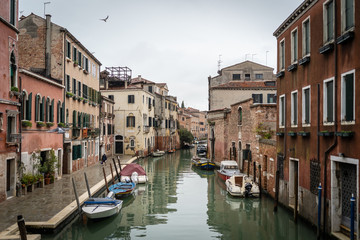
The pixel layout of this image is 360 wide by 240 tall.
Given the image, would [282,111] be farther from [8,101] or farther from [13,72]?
[13,72]

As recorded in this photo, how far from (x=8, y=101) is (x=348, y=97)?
11.3m

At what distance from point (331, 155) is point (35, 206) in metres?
9.77

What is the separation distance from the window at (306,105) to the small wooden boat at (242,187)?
19.7ft

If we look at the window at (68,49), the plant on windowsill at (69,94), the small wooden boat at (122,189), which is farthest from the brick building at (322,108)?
the window at (68,49)

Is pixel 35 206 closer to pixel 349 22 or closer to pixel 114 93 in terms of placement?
pixel 349 22

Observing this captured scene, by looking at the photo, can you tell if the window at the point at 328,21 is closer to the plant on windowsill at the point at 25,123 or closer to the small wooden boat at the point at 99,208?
the small wooden boat at the point at 99,208

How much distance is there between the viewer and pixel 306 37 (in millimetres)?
11586

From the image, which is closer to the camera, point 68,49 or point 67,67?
point 67,67

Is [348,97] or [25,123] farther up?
[348,97]

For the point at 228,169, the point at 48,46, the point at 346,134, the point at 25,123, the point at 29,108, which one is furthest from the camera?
the point at 228,169

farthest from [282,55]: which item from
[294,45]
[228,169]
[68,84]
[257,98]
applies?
[257,98]

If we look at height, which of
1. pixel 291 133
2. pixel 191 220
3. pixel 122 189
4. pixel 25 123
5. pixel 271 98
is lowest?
pixel 191 220

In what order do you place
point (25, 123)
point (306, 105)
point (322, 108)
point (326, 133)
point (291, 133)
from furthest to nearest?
point (25, 123), point (291, 133), point (306, 105), point (322, 108), point (326, 133)

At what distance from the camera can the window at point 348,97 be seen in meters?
8.34
